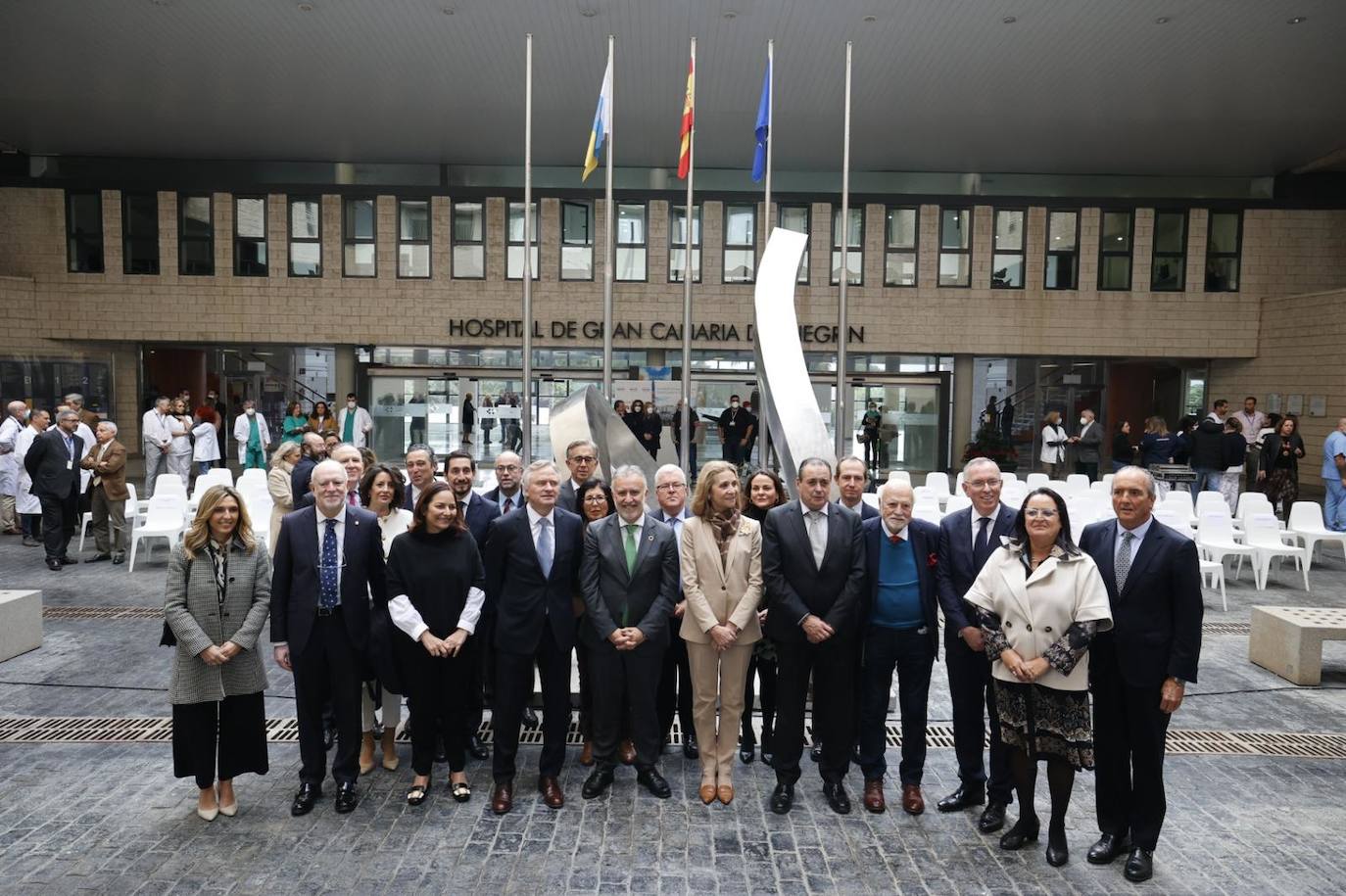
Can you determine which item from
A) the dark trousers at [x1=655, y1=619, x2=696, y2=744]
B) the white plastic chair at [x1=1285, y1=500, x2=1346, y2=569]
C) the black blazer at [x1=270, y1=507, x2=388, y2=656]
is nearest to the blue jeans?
the white plastic chair at [x1=1285, y1=500, x2=1346, y2=569]

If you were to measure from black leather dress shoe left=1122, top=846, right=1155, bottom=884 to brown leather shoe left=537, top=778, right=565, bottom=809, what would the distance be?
2535 mm

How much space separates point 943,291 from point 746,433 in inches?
288

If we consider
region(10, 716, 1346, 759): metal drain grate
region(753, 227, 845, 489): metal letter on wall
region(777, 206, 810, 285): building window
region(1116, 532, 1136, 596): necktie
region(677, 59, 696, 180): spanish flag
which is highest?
region(777, 206, 810, 285): building window

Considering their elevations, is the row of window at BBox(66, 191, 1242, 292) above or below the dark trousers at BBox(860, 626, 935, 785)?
above

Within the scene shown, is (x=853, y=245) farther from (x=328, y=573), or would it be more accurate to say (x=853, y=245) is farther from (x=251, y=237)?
(x=328, y=573)

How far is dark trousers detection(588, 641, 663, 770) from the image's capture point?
14.3 ft

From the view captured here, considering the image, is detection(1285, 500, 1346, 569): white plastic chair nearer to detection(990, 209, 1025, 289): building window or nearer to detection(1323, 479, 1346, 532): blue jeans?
detection(1323, 479, 1346, 532): blue jeans

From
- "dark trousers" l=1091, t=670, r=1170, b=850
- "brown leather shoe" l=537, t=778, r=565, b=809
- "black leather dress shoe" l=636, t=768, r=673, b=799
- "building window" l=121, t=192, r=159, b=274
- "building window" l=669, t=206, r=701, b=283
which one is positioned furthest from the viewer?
"building window" l=669, t=206, r=701, b=283

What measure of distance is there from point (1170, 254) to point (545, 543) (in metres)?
22.3

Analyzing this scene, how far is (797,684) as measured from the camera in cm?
430

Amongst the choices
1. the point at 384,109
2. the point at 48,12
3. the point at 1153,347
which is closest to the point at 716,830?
the point at 48,12

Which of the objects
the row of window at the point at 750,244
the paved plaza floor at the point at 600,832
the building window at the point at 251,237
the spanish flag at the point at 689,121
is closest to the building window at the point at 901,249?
the row of window at the point at 750,244

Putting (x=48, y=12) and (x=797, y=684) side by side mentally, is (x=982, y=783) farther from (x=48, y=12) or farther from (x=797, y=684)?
(x=48, y=12)

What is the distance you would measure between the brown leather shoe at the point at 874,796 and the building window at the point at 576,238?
725 inches
